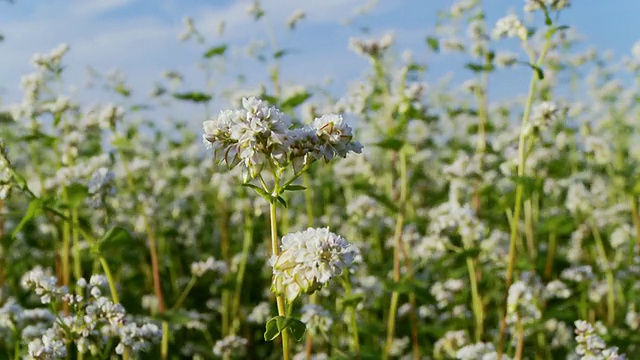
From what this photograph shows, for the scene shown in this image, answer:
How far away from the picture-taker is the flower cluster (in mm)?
2340

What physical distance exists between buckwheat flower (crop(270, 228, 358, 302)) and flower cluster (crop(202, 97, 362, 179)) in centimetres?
26

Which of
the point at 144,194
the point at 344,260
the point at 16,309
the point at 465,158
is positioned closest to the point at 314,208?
the point at 144,194

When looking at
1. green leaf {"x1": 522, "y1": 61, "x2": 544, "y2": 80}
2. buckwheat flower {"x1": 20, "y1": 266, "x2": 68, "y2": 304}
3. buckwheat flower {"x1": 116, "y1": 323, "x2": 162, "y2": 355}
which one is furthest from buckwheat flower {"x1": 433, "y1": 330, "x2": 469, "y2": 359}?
buckwheat flower {"x1": 20, "y1": 266, "x2": 68, "y2": 304}

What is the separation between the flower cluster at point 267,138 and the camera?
234cm

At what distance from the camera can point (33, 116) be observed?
600 centimetres

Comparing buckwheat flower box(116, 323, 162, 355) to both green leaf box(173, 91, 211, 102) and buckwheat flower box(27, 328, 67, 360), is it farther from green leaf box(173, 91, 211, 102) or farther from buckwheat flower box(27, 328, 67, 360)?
green leaf box(173, 91, 211, 102)

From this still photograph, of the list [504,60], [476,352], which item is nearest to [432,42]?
[504,60]

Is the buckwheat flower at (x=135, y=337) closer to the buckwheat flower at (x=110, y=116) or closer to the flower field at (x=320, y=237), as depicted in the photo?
the flower field at (x=320, y=237)

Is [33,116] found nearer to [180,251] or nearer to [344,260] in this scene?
[180,251]

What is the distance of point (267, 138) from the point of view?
236cm

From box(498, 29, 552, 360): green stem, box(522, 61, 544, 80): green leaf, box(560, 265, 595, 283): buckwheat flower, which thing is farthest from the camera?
box(560, 265, 595, 283): buckwheat flower

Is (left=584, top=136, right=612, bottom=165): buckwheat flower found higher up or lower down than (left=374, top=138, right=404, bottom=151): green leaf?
higher up

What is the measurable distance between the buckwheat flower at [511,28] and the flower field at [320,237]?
0.04 ft

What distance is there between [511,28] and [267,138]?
2.81 m
